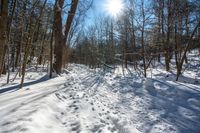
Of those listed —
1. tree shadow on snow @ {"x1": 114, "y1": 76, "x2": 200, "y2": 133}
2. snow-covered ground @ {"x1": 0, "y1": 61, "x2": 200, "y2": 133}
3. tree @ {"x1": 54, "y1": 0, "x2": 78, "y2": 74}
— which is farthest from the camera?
tree @ {"x1": 54, "y1": 0, "x2": 78, "y2": 74}

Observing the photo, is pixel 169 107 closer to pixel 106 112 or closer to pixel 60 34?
pixel 106 112

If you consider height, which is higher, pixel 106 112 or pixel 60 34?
pixel 60 34

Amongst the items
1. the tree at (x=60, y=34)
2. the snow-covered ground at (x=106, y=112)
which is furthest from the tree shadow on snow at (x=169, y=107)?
the tree at (x=60, y=34)

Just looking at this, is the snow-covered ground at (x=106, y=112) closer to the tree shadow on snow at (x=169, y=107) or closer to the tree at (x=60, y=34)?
the tree shadow on snow at (x=169, y=107)

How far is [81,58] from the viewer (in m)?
47.4

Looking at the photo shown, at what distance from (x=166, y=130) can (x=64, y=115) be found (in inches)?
75.7

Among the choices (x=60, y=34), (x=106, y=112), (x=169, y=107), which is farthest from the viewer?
(x=60, y=34)

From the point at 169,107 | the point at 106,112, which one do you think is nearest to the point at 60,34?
the point at 106,112

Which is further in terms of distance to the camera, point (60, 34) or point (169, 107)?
point (60, 34)

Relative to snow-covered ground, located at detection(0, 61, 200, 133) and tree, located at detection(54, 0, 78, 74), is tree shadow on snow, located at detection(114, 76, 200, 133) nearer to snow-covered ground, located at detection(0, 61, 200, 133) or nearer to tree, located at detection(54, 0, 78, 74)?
snow-covered ground, located at detection(0, 61, 200, 133)

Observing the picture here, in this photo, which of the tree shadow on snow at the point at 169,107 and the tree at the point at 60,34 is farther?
the tree at the point at 60,34

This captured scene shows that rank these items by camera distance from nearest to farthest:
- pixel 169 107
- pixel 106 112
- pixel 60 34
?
1. pixel 106 112
2. pixel 169 107
3. pixel 60 34

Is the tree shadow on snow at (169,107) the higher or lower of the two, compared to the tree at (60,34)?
lower

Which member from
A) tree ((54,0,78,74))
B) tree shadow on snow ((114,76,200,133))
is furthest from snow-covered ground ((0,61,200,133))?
tree ((54,0,78,74))
